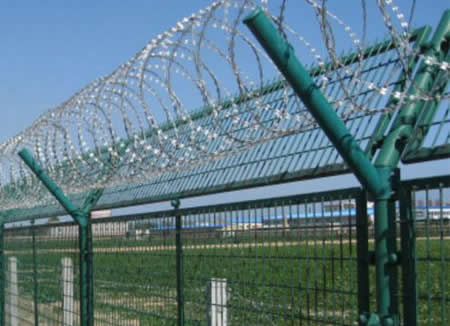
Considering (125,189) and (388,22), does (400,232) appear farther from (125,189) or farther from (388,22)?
(125,189)

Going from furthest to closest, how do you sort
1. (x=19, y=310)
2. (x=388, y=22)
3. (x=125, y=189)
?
(x=19, y=310)
(x=125, y=189)
(x=388, y=22)

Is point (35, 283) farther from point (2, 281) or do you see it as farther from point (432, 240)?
point (432, 240)

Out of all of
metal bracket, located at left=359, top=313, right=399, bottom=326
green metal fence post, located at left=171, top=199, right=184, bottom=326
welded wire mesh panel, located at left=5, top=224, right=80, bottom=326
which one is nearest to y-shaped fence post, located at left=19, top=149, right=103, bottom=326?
welded wire mesh panel, located at left=5, top=224, right=80, bottom=326

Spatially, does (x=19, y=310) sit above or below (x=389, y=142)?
below

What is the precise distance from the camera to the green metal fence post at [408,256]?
128 inches

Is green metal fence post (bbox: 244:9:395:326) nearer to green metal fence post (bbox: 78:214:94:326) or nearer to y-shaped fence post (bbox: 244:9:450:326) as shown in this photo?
y-shaped fence post (bbox: 244:9:450:326)

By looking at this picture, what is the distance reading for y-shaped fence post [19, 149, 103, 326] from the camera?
6867 millimetres

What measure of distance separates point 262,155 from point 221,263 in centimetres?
71

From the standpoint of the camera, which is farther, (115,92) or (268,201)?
(115,92)

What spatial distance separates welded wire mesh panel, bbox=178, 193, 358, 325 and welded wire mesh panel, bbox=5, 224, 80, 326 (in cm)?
269

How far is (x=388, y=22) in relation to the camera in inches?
115

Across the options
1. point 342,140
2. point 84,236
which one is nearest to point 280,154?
point 342,140

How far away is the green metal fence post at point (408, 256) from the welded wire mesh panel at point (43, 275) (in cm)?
456

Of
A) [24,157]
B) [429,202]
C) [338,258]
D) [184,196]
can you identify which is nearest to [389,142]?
[429,202]
